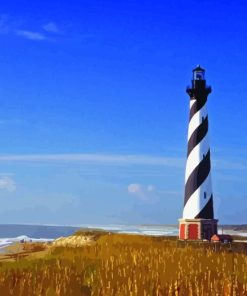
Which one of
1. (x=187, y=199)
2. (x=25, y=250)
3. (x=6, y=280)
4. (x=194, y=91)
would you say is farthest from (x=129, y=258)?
(x=194, y=91)

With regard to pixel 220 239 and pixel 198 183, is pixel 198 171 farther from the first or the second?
pixel 220 239

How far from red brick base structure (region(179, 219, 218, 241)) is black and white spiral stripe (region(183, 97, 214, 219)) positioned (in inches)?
10.8

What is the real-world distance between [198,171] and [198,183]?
0.65 metres

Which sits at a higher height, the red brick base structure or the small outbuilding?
the red brick base structure

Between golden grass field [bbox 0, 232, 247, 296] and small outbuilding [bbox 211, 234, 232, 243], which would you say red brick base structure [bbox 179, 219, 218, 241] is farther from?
golden grass field [bbox 0, 232, 247, 296]

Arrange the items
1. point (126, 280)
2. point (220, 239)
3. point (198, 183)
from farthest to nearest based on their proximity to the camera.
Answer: point (198, 183) < point (220, 239) < point (126, 280)

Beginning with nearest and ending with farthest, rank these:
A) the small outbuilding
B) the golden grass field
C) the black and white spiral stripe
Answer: the golden grass field, the small outbuilding, the black and white spiral stripe

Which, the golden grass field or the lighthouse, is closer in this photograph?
the golden grass field

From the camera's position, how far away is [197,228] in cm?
3116

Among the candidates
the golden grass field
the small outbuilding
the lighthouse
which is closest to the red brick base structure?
the lighthouse

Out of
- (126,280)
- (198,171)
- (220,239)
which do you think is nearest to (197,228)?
(220,239)

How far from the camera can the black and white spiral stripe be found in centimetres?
3106

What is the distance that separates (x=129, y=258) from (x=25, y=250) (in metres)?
12.0

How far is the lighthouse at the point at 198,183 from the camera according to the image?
31078 millimetres
